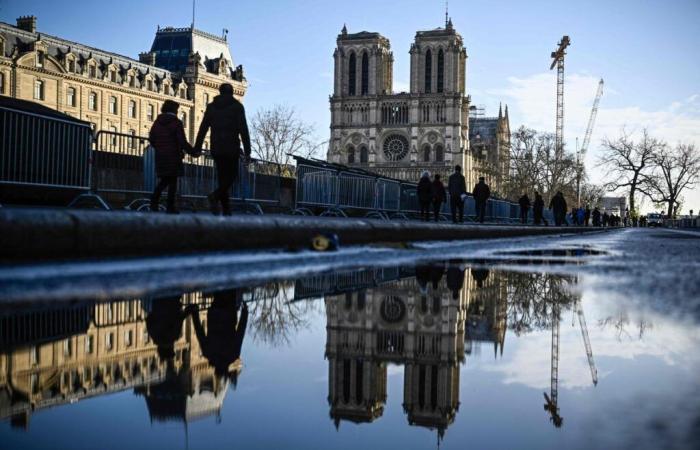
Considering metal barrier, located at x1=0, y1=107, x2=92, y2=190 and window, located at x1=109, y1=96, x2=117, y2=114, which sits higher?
window, located at x1=109, y1=96, x2=117, y2=114

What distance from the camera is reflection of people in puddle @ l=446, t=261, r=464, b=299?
396cm

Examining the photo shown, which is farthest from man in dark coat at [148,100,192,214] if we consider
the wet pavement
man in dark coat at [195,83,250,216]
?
the wet pavement

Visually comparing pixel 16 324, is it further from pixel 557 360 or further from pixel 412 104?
pixel 412 104

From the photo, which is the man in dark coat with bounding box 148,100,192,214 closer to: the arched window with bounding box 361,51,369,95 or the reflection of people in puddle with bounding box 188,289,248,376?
the reflection of people in puddle with bounding box 188,289,248,376

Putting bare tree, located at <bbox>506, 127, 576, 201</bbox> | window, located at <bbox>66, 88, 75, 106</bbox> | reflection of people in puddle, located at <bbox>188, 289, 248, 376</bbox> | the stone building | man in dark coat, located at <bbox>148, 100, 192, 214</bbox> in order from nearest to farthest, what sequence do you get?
reflection of people in puddle, located at <bbox>188, 289, 248, 376</bbox>
man in dark coat, located at <bbox>148, 100, 192, 214</bbox>
the stone building
window, located at <bbox>66, 88, 75, 106</bbox>
bare tree, located at <bbox>506, 127, 576, 201</bbox>

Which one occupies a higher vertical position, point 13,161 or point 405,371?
point 13,161

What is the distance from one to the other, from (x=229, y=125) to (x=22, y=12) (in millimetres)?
64890

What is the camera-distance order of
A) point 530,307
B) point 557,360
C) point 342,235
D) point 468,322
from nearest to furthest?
point 557,360 → point 468,322 → point 530,307 → point 342,235

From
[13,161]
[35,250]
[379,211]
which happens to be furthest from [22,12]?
[35,250]

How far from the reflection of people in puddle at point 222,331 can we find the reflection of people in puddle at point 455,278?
109cm

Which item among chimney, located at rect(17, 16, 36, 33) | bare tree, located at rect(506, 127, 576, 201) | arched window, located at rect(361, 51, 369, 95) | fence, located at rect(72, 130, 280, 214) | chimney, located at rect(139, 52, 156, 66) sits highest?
arched window, located at rect(361, 51, 369, 95)

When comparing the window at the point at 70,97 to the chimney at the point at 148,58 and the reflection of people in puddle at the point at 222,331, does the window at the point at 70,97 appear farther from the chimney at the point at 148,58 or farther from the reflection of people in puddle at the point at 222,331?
the reflection of people in puddle at the point at 222,331

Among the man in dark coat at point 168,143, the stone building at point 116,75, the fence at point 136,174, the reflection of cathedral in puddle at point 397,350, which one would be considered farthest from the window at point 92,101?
the reflection of cathedral in puddle at point 397,350

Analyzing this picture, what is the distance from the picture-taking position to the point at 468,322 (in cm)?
278
